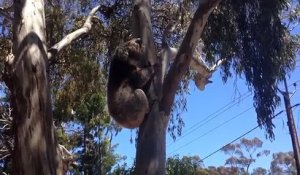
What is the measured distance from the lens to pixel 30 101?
6086mm

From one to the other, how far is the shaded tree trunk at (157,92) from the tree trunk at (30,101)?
1.15 metres

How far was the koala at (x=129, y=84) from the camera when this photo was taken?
6.07 m

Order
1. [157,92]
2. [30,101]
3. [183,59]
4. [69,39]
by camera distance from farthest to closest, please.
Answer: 1. [69,39]
2. [183,59]
3. [157,92]
4. [30,101]

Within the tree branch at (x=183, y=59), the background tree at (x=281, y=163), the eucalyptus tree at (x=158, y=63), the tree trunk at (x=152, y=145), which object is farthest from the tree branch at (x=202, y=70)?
the background tree at (x=281, y=163)

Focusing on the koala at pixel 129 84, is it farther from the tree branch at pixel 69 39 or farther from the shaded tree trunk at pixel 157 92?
the tree branch at pixel 69 39

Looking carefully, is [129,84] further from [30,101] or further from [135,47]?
[30,101]

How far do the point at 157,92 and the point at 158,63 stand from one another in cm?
48

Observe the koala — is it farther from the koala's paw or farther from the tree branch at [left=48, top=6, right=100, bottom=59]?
the tree branch at [left=48, top=6, right=100, bottom=59]

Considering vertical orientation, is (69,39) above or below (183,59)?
above

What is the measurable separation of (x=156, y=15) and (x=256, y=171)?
79.7ft

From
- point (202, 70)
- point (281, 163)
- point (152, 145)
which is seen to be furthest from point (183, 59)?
point (281, 163)

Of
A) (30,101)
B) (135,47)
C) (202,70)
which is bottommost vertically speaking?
(30,101)

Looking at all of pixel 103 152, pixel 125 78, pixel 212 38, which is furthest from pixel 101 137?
pixel 125 78

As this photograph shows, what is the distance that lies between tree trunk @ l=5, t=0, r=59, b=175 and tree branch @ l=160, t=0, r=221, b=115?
4.98 feet
